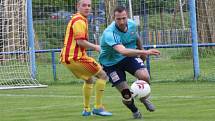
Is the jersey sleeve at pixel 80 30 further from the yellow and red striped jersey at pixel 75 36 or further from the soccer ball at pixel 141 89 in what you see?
the soccer ball at pixel 141 89

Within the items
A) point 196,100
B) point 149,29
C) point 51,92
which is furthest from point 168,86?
point 149,29

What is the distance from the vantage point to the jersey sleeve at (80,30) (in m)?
11.6

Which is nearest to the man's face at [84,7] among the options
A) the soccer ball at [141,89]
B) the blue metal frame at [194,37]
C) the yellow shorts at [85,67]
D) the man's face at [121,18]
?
the yellow shorts at [85,67]

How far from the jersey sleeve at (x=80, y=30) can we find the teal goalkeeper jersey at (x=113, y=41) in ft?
2.14

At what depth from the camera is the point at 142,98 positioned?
10.5m

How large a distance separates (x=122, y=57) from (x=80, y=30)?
39.0 inches

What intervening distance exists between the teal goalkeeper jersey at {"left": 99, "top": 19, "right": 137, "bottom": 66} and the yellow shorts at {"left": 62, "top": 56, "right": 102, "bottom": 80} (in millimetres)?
575

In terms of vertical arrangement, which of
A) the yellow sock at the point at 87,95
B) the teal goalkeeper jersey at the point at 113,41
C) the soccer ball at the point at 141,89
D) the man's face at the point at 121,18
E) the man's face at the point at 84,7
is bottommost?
the yellow sock at the point at 87,95

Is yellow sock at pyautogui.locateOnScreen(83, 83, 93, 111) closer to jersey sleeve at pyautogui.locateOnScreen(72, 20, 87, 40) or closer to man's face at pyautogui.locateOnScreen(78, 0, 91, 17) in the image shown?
jersey sleeve at pyautogui.locateOnScreen(72, 20, 87, 40)

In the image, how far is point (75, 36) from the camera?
11656 mm

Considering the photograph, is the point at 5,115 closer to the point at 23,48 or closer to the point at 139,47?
the point at 139,47

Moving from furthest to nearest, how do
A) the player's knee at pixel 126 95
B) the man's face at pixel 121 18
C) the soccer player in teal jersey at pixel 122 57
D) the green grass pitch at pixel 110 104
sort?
the green grass pitch at pixel 110 104 < the player's knee at pixel 126 95 < the soccer player in teal jersey at pixel 122 57 < the man's face at pixel 121 18

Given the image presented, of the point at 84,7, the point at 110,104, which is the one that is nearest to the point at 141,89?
the point at 84,7

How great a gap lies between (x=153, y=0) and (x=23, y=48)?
4220 mm
